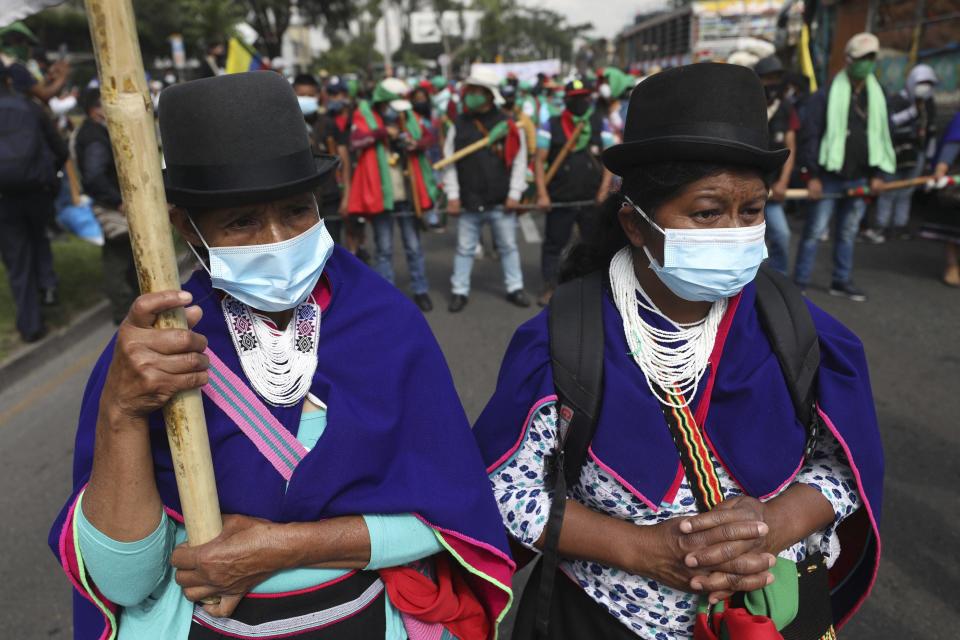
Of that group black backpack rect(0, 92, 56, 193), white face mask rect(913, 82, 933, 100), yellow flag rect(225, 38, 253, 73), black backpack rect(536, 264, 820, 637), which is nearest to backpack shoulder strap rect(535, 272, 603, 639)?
black backpack rect(536, 264, 820, 637)

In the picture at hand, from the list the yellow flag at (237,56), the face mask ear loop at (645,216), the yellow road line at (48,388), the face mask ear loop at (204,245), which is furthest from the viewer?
the yellow flag at (237,56)

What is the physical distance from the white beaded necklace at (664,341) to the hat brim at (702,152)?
29cm

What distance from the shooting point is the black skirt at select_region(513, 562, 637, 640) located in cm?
163

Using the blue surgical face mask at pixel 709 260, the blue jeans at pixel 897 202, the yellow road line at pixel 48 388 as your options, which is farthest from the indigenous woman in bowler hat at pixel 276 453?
the blue jeans at pixel 897 202

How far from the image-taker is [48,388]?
18.3 ft

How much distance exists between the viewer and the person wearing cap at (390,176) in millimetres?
6859

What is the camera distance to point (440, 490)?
1473 mm

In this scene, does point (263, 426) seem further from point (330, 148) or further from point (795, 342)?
point (330, 148)

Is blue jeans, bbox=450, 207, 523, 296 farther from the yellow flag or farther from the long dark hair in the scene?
the long dark hair

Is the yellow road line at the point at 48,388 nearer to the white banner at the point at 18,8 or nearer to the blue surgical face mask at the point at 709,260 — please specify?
the white banner at the point at 18,8

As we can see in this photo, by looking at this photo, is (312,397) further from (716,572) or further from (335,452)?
(716,572)

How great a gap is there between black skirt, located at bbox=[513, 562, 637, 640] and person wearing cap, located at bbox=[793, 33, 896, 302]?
565cm

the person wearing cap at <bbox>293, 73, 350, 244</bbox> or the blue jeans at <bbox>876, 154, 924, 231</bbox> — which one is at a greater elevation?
the person wearing cap at <bbox>293, 73, 350, 244</bbox>

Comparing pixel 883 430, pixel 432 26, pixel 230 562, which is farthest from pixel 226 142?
pixel 432 26
